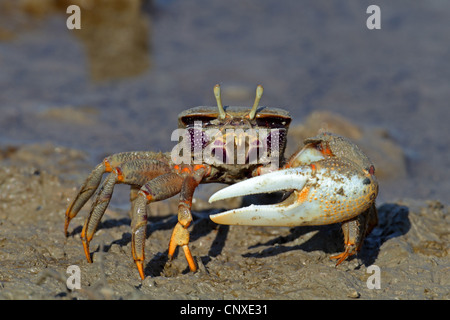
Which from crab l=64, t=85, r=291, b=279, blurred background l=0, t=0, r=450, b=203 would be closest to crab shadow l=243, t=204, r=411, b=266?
crab l=64, t=85, r=291, b=279

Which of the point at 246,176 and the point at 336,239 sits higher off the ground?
the point at 246,176

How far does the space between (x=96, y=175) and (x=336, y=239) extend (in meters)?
1.60

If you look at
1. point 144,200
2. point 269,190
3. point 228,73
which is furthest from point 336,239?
point 228,73

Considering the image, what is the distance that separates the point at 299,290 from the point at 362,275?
44 cm

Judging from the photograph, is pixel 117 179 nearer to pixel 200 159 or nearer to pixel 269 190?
pixel 200 159

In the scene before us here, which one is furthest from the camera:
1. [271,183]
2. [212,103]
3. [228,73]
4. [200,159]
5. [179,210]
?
[228,73]

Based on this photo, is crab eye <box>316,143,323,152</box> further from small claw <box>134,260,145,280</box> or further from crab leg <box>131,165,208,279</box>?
small claw <box>134,260,145,280</box>

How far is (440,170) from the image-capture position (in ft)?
18.5

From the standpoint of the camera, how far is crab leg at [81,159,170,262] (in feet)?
11.1

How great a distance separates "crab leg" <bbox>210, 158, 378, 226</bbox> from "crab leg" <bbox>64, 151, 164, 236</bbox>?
0.87m

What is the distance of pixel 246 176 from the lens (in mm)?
3631
